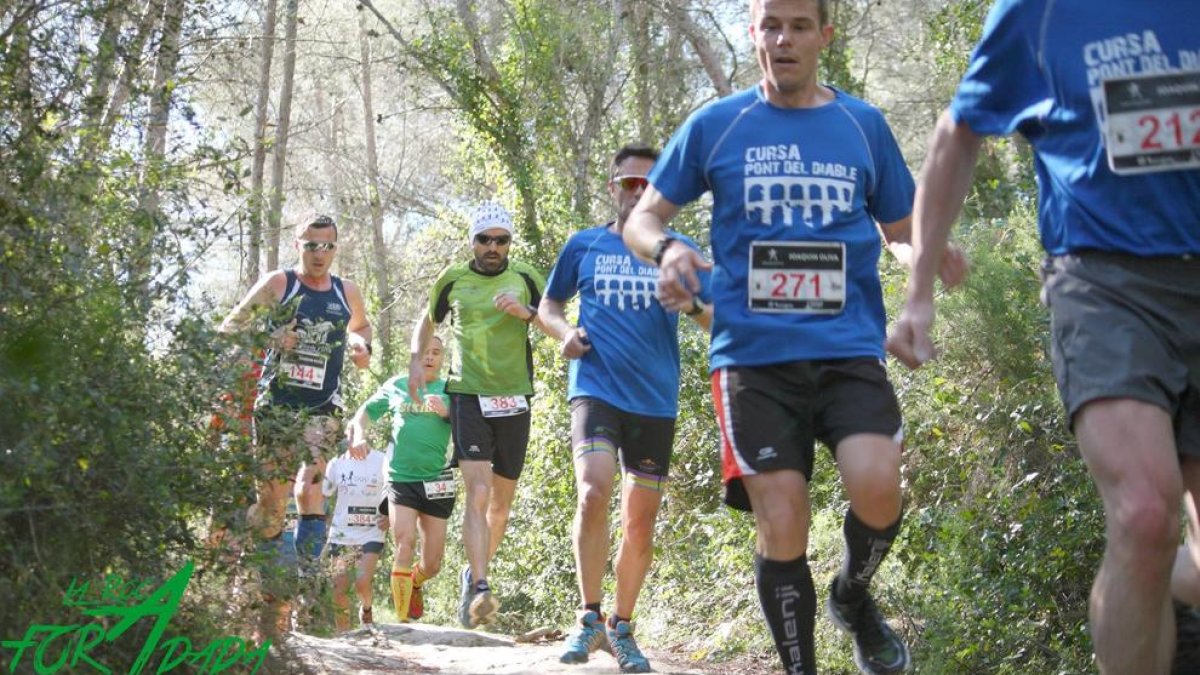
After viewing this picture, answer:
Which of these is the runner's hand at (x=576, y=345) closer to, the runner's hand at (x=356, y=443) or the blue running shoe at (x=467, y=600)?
the blue running shoe at (x=467, y=600)

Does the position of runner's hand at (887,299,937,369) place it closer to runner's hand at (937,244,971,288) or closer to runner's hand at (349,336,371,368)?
runner's hand at (937,244,971,288)

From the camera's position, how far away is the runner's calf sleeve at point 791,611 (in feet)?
17.8

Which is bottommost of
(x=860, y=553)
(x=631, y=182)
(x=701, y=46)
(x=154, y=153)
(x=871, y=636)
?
(x=871, y=636)

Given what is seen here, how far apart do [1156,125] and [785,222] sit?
5.17 feet

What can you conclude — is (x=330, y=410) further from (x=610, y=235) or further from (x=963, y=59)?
(x=963, y=59)

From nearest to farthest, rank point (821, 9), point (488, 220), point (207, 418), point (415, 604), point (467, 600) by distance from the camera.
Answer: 1. point (821, 9)
2. point (207, 418)
3. point (467, 600)
4. point (488, 220)
5. point (415, 604)

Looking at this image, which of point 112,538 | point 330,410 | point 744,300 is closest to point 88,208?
point 112,538

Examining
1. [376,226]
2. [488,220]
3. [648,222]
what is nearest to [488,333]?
[488,220]

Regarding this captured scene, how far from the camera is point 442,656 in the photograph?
9438mm

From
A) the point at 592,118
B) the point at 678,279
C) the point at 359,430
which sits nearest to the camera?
the point at 678,279

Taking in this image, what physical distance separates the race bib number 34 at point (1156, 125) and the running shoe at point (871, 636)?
84.0 inches

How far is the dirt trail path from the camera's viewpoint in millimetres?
7777

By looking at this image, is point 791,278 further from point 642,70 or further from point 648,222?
point 642,70

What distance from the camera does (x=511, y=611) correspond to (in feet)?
52.1
